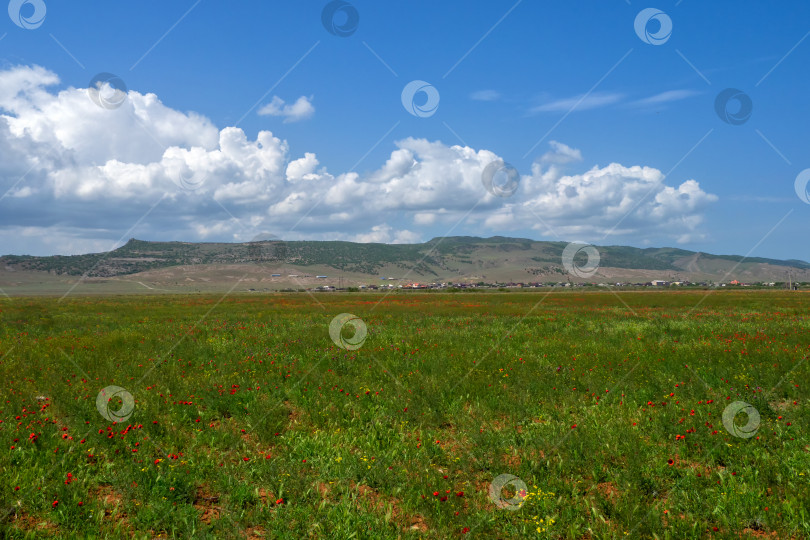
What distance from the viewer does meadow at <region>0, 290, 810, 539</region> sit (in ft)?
18.1

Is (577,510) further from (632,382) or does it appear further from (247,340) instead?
(247,340)

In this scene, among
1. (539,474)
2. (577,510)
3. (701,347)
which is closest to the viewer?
(577,510)

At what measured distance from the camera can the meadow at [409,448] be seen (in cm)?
553

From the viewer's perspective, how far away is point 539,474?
260 inches

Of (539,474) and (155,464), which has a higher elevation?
(539,474)

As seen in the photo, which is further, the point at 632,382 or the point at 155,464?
the point at 632,382

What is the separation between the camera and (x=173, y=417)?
8.67 metres

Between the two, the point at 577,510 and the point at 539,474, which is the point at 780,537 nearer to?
the point at 577,510

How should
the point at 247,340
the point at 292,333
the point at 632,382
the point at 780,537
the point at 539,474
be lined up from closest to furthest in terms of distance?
the point at 780,537 → the point at 539,474 → the point at 632,382 → the point at 247,340 → the point at 292,333

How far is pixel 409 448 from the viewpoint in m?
7.48

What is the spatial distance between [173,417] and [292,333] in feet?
40.7

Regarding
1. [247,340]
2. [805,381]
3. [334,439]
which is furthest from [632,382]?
[247,340]

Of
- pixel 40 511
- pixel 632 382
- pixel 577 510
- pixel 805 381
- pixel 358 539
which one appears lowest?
pixel 40 511

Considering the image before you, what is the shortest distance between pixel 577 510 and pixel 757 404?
553 centimetres
